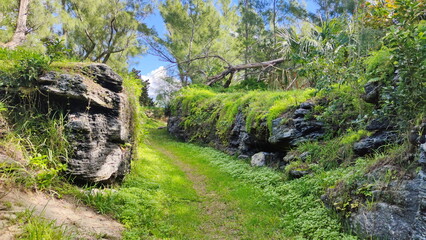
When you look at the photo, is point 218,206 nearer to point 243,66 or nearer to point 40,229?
point 40,229

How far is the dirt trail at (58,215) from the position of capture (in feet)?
9.79

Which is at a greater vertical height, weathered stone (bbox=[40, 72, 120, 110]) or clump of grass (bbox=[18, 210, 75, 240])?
weathered stone (bbox=[40, 72, 120, 110])

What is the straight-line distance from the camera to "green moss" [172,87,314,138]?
7914 mm

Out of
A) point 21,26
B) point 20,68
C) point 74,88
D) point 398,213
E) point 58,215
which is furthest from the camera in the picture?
point 21,26

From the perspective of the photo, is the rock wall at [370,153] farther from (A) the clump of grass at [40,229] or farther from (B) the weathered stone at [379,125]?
(A) the clump of grass at [40,229]

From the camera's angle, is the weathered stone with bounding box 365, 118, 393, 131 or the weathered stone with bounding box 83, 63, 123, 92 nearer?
the weathered stone with bounding box 365, 118, 393, 131

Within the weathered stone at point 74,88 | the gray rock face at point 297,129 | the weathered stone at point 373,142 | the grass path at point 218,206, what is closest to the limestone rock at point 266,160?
the grass path at point 218,206

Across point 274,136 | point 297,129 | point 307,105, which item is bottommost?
point 274,136

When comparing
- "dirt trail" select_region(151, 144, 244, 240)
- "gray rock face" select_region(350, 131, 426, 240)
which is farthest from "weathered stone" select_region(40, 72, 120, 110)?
"gray rock face" select_region(350, 131, 426, 240)

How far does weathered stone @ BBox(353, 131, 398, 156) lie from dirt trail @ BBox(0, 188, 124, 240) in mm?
4275

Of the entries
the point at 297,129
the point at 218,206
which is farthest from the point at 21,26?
the point at 297,129

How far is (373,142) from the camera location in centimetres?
469

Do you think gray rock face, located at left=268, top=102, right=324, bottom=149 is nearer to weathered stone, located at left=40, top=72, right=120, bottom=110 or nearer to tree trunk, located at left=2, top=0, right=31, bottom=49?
weathered stone, located at left=40, top=72, right=120, bottom=110

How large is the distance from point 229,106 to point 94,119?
6555 millimetres
